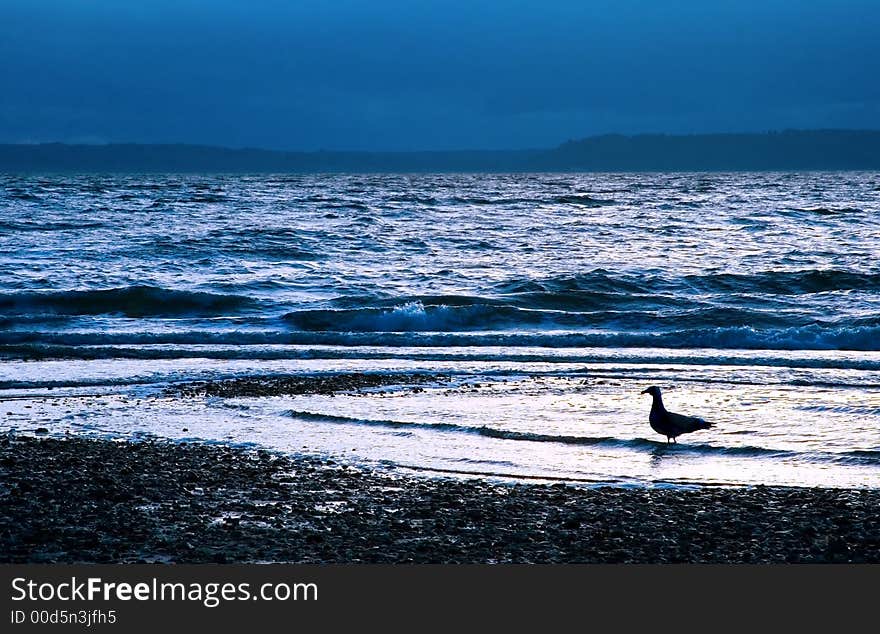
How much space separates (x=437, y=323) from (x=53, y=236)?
23.6 metres

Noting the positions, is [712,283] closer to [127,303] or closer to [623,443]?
[127,303]

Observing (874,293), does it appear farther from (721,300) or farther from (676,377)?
(676,377)

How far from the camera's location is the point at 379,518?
27.4 ft

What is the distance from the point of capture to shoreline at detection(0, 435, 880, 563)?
7441 millimetres

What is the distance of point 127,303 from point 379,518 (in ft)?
64.9

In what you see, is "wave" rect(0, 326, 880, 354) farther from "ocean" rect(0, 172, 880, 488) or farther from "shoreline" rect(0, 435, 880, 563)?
"shoreline" rect(0, 435, 880, 563)

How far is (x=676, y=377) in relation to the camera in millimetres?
16844

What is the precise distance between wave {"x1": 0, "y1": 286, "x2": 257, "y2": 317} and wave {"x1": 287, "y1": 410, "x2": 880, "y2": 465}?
13.9m

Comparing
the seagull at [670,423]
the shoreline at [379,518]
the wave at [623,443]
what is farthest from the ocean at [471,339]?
the shoreline at [379,518]

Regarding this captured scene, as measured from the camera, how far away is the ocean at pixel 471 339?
11602 millimetres

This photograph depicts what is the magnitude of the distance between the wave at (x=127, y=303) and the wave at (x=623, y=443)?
13937mm

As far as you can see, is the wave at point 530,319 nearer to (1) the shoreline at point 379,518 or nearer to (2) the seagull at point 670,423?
(2) the seagull at point 670,423

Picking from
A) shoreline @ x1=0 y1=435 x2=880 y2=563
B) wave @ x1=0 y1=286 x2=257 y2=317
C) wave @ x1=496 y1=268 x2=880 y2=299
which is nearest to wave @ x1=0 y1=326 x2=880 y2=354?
wave @ x1=0 y1=286 x2=257 y2=317

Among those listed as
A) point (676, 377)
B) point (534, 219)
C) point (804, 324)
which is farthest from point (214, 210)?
point (676, 377)
